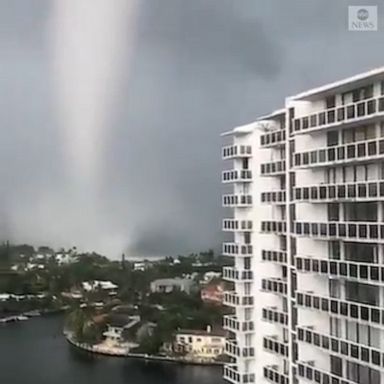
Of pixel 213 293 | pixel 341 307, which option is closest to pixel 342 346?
pixel 341 307

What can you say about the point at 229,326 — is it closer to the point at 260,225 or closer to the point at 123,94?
the point at 260,225

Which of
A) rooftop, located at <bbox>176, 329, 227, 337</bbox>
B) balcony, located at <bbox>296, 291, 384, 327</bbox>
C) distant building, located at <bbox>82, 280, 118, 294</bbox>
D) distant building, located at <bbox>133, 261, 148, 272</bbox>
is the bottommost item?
rooftop, located at <bbox>176, 329, 227, 337</bbox>

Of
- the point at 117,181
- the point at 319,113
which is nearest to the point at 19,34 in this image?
the point at 117,181

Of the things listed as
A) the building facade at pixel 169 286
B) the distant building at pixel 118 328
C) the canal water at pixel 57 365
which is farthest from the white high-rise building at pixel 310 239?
the distant building at pixel 118 328

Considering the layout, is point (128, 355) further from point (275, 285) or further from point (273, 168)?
point (273, 168)

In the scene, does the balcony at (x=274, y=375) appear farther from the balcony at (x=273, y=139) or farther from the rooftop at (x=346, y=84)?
the rooftop at (x=346, y=84)

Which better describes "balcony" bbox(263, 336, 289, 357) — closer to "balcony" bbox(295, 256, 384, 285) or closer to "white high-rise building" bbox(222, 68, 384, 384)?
→ "white high-rise building" bbox(222, 68, 384, 384)

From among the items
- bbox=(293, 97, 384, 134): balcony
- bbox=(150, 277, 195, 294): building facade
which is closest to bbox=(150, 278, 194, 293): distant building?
bbox=(150, 277, 195, 294): building facade
